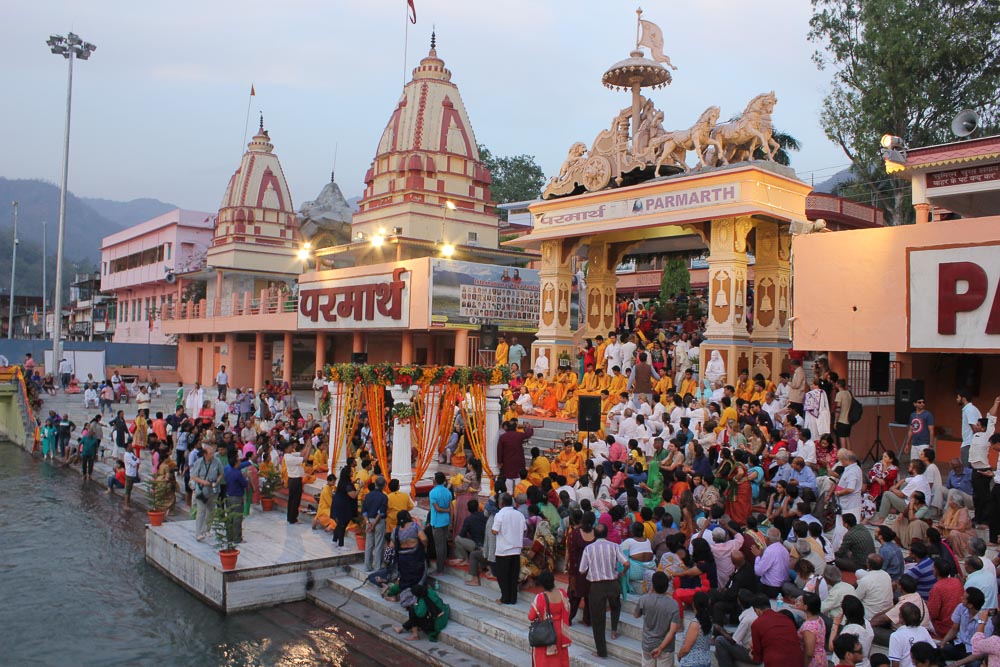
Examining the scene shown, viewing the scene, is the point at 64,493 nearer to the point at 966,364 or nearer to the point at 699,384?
the point at 699,384

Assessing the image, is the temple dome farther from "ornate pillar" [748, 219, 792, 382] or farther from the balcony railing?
"ornate pillar" [748, 219, 792, 382]

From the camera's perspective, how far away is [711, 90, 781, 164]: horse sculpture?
17734mm

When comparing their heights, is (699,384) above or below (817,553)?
above

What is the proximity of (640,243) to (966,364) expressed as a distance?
9.90 m

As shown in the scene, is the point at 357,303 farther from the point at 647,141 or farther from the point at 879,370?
the point at 879,370

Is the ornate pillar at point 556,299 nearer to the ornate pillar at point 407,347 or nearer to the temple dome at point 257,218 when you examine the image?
the ornate pillar at point 407,347

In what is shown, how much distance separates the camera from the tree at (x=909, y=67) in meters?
25.5

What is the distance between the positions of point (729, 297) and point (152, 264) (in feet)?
135

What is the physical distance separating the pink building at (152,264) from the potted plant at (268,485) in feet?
105

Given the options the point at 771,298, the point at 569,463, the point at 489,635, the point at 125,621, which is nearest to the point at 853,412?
the point at 569,463

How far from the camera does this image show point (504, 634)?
29.6 ft

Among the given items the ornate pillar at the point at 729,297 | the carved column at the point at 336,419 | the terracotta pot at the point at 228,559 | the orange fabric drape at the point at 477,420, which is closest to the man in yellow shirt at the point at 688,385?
the ornate pillar at the point at 729,297

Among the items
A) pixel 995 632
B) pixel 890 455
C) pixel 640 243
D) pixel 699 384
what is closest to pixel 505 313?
pixel 640 243

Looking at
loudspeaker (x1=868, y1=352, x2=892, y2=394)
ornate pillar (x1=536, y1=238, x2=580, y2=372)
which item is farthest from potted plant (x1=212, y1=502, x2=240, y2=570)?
ornate pillar (x1=536, y1=238, x2=580, y2=372)
